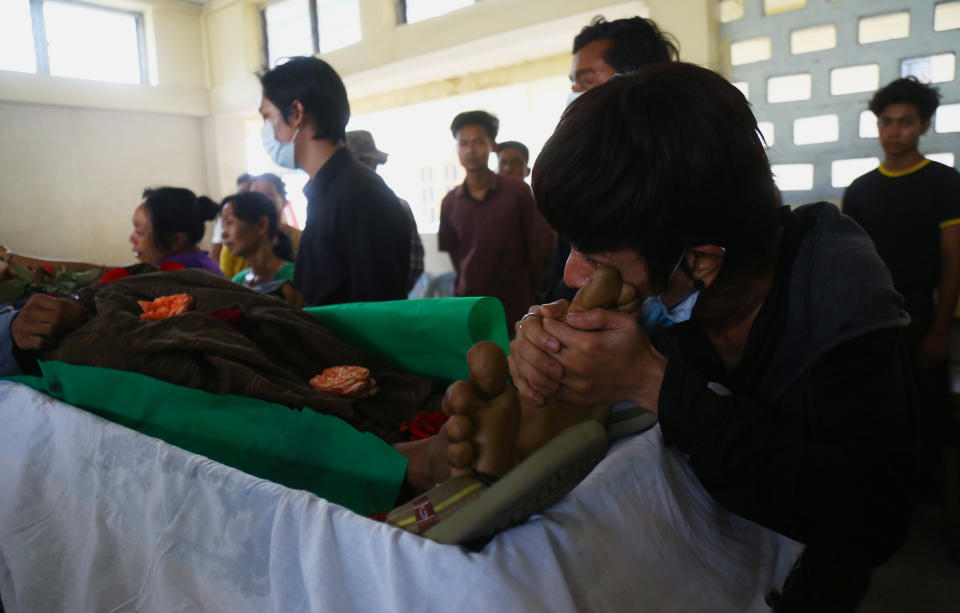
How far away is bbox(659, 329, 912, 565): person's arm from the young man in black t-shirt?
170 cm

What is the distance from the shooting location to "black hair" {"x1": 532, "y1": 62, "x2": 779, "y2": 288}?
0.74 metres

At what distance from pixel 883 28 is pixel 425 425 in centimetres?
273

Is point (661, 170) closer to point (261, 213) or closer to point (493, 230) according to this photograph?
point (261, 213)

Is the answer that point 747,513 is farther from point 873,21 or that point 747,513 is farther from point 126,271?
point 873,21

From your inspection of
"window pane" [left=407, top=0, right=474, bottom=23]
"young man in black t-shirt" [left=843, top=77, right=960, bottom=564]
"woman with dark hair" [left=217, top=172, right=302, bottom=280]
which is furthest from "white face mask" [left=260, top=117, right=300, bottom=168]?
"window pane" [left=407, top=0, right=474, bottom=23]

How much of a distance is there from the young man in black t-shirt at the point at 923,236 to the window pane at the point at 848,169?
1.75ft

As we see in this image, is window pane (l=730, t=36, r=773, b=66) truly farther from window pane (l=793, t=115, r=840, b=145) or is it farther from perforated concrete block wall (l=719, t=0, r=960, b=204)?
window pane (l=793, t=115, r=840, b=145)

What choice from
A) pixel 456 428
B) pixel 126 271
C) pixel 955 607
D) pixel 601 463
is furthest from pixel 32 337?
pixel 955 607

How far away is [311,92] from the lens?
200 cm

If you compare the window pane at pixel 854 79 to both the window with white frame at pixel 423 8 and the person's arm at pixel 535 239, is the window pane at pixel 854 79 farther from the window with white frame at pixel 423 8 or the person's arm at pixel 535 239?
the window with white frame at pixel 423 8

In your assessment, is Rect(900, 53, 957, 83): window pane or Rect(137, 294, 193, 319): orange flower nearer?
Rect(137, 294, 193, 319): orange flower

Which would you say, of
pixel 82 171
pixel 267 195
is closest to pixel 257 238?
pixel 267 195

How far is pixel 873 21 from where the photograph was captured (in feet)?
8.90

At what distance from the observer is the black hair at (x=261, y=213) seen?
2.71 metres
